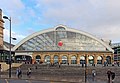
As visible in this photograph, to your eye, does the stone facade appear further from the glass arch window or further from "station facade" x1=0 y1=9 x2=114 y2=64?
the glass arch window

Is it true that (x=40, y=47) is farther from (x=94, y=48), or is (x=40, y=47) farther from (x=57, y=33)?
(x=94, y=48)

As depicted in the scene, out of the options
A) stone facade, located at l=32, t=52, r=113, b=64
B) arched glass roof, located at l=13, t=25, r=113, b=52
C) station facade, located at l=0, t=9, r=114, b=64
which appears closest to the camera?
stone facade, located at l=32, t=52, r=113, b=64

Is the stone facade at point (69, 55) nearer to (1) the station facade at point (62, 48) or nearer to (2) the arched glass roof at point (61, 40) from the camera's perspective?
(1) the station facade at point (62, 48)

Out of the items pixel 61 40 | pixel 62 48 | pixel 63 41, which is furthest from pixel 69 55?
pixel 61 40

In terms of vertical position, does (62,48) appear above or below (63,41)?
below

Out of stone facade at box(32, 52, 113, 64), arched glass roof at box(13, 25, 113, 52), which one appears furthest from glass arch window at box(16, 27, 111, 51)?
stone facade at box(32, 52, 113, 64)

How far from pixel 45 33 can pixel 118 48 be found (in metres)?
58.3

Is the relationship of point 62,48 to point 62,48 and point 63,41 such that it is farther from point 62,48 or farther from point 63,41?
point 63,41

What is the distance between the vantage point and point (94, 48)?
114m

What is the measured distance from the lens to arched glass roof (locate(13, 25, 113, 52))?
11288 centimetres

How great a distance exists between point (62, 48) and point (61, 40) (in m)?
3.65

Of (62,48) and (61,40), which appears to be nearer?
(62,48)

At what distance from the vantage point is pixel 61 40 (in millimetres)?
114750

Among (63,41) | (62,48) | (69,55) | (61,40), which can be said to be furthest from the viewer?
(63,41)
